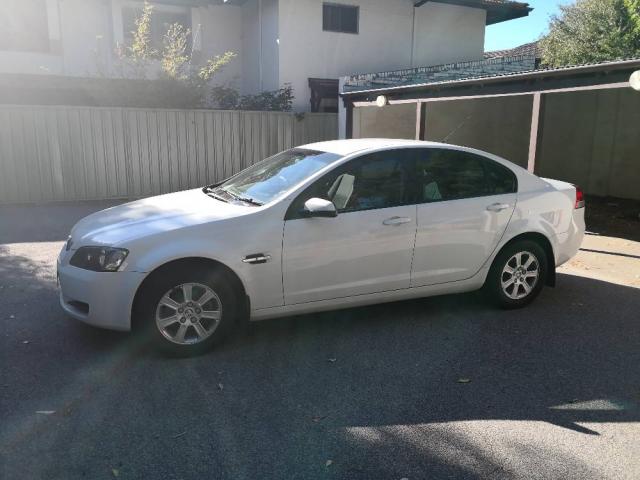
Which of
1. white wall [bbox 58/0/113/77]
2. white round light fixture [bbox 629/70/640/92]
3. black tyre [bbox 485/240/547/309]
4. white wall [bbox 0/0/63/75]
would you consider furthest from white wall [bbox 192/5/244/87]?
black tyre [bbox 485/240/547/309]

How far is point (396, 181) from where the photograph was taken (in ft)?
15.5

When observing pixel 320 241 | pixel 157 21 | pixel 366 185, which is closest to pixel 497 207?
pixel 366 185

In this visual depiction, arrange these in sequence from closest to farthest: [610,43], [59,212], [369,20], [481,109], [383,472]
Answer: [383,472], [59,212], [481,109], [369,20], [610,43]

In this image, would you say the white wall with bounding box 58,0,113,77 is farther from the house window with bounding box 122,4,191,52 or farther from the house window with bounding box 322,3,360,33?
the house window with bounding box 322,3,360,33

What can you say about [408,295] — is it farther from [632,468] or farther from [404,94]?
[404,94]

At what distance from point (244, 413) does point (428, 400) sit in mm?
1199

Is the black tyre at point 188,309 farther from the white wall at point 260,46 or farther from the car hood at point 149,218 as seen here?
the white wall at point 260,46

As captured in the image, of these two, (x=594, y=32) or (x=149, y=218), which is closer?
(x=149, y=218)

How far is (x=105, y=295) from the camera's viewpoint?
391 cm

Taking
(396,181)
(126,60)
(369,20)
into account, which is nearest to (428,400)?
(396,181)

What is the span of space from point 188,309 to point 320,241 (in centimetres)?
113

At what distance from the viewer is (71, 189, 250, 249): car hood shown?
Answer: 13.3 ft

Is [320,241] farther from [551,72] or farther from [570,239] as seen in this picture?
[551,72]

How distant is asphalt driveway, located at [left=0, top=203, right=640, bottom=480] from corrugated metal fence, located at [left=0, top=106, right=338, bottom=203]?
711 cm
